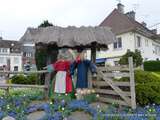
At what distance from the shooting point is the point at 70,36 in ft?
39.3

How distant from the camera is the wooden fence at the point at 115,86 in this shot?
9977mm

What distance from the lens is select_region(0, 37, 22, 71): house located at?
85.9 meters

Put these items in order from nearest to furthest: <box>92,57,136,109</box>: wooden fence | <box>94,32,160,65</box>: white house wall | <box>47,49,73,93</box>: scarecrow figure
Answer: <box>92,57,136,109</box>: wooden fence → <box>47,49,73,93</box>: scarecrow figure → <box>94,32,160,65</box>: white house wall

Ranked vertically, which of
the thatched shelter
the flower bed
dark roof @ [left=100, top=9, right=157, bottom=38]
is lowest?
the flower bed

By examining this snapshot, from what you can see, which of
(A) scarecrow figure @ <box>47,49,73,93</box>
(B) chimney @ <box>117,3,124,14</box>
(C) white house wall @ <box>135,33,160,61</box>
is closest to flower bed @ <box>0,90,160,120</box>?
(A) scarecrow figure @ <box>47,49,73,93</box>

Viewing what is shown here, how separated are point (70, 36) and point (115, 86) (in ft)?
8.34

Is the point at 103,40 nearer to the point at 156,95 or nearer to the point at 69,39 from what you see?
the point at 69,39

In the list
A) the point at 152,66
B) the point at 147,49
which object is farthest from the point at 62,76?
the point at 147,49

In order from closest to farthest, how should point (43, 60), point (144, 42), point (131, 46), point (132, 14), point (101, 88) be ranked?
point (101, 88)
point (43, 60)
point (131, 46)
point (144, 42)
point (132, 14)

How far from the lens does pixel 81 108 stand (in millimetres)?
9492

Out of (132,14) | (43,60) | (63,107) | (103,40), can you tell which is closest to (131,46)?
(132,14)

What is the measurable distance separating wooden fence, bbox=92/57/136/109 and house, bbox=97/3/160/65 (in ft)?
92.1

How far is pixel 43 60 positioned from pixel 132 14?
29.0 m

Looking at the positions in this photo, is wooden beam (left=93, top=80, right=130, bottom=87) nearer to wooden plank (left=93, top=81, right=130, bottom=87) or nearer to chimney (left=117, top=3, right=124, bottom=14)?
wooden plank (left=93, top=81, right=130, bottom=87)
